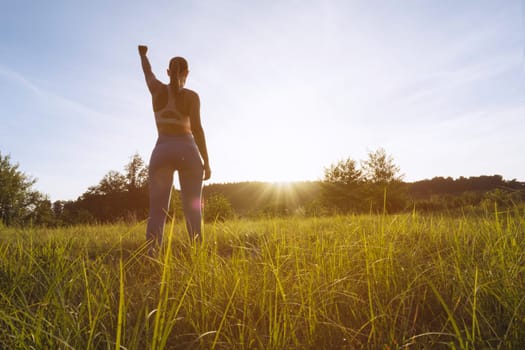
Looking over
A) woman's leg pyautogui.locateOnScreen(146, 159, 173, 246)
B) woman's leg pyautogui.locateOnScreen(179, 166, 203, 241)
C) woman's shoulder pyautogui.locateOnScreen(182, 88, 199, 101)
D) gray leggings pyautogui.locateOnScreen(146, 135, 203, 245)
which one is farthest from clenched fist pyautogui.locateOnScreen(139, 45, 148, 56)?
woman's leg pyautogui.locateOnScreen(179, 166, 203, 241)

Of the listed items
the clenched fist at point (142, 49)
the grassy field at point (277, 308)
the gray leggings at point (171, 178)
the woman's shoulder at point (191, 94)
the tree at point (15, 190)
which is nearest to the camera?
the grassy field at point (277, 308)

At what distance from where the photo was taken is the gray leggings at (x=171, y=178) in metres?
3.14

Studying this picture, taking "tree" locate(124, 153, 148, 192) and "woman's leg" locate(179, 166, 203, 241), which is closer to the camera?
"woman's leg" locate(179, 166, 203, 241)

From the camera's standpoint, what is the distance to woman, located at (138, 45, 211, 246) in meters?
3.16

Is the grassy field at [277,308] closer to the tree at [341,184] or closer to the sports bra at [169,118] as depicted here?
the sports bra at [169,118]

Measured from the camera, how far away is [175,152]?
124 inches

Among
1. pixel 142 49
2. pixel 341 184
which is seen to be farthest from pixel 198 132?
pixel 341 184

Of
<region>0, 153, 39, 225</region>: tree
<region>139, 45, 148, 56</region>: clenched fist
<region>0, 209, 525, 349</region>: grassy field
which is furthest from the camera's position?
<region>0, 153, 39, 225</region>: tree

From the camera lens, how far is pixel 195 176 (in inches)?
129

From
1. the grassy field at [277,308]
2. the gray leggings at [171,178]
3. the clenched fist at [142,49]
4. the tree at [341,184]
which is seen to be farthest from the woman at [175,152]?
the tree at [341,184]

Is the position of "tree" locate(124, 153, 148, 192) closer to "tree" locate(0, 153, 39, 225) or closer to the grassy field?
"tree" locate(0, 153, 39, 225)

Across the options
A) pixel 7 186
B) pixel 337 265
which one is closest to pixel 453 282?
pixel 337 265

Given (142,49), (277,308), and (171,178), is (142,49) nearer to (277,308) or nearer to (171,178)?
(171,178)

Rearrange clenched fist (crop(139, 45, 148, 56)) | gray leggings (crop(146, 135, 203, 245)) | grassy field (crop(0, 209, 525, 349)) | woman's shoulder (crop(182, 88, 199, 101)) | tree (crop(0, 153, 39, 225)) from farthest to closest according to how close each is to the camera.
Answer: tree (crop(0, 153, 39, 225)) < clenched fist (crop(139, 45, 148, 56)) < woman's shoulder (crop(182, 88, 199, 101)) < gray leggings (crop(146, 135, 203, 245)) < grassy field (crop(0, 209, 525, 349))
